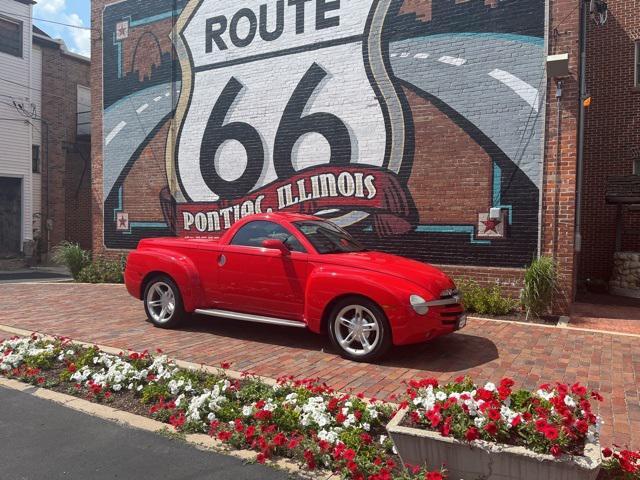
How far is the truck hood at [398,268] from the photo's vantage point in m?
5.47

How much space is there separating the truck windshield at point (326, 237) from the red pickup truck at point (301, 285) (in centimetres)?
2

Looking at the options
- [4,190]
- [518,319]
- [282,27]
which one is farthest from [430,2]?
[4,190]

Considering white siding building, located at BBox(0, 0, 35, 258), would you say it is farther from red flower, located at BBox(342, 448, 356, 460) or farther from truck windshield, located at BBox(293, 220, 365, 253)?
red flower, located at BBox(342, 448, 356, 460)

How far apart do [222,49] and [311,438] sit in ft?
33.7

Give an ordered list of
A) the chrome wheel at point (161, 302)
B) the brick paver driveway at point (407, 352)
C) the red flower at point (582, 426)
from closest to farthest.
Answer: the red flower at point (582, 426)
the brick paver driveway at point (407, 352)
the chrome wheel at point (161, 302)

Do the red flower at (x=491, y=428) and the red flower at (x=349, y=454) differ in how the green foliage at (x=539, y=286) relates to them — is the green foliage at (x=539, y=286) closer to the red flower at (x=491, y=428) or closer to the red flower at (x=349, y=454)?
the red flower at (x=491, y=428)

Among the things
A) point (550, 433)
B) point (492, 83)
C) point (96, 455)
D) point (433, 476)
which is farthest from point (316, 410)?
point (492, 83)

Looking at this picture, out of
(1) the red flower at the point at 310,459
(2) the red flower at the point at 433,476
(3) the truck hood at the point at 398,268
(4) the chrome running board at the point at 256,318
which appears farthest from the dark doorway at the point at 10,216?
(2) the red flower at the point at 433,476

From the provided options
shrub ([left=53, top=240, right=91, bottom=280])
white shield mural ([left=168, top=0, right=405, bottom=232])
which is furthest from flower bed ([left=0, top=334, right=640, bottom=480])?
shrub ([left=53, top=240, right=91, bottom=280])

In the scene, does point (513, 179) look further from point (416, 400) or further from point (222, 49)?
point (222, 49)

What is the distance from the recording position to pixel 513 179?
28.2ft

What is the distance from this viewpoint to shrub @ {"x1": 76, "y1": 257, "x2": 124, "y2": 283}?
1277 cm

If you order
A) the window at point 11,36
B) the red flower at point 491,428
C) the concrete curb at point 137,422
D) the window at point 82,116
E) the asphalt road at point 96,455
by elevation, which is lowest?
the asphalt road at point 96,455

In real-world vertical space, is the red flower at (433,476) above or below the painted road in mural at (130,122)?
below
